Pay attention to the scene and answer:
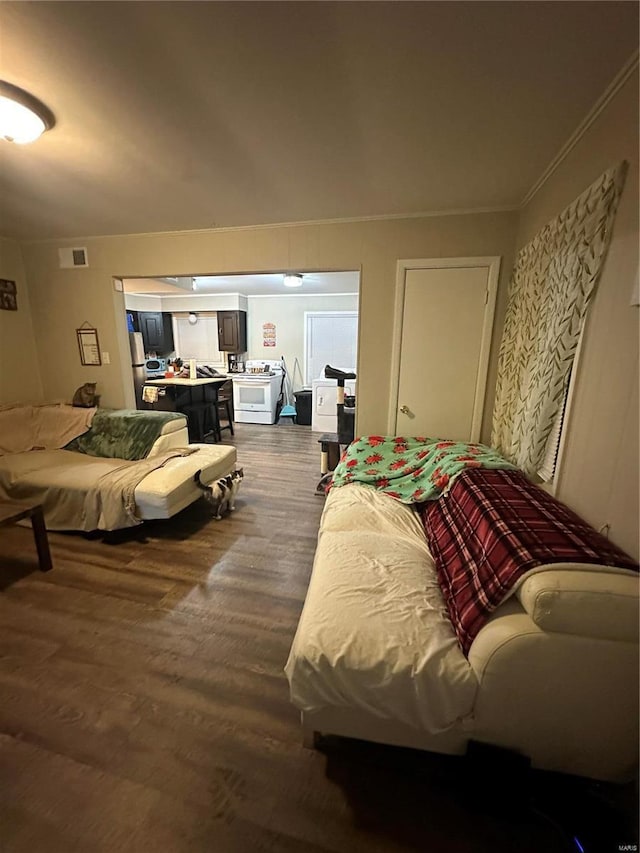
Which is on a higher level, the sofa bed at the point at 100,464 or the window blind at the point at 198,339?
the window blind at the point at 198,339

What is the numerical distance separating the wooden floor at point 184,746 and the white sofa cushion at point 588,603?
1.88 feet

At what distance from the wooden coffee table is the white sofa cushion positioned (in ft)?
8.42

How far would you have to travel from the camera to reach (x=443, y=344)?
2611 mm

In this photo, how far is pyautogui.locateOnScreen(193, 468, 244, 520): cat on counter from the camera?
2.72m

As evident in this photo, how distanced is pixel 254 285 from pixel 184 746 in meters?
5.47

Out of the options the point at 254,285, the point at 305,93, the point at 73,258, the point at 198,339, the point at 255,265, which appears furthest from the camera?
the point at 198,339

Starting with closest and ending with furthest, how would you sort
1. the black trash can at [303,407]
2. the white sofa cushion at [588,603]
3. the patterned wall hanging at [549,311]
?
the white sofa cushion at [588,603] < the patterned wall hanging at [549,311] < the black trash can at [303,407]

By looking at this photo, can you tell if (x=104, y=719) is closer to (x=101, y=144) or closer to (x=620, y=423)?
(x=620, y=423)

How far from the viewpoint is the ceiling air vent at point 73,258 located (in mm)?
3193

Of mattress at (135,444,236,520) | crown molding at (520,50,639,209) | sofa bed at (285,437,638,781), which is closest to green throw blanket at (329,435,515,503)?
sofa bed at (285,437,638,781)

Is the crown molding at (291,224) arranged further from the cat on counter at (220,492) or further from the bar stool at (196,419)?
the bar stool at (196,419)

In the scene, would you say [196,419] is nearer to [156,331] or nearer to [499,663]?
[156,331]

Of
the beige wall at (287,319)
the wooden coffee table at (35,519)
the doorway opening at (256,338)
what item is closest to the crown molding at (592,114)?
the wooden coffee table at (35,519)

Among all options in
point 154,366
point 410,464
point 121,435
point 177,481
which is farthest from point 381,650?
point 154,366
